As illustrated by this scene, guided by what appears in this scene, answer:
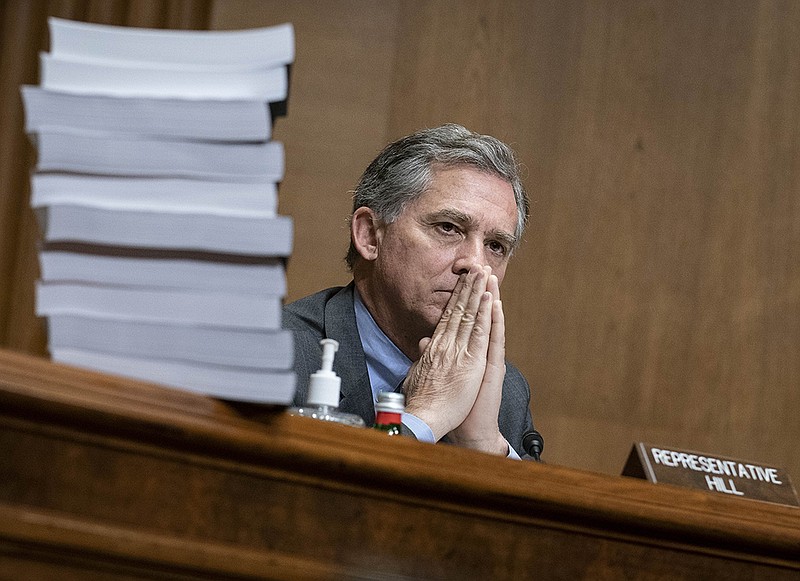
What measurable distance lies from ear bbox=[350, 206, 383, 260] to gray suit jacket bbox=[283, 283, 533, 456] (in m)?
0.08

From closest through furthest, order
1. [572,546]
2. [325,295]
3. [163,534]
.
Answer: [163,534], [572,546], [325,295]

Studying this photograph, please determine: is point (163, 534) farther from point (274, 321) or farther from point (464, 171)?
point (464, 171)

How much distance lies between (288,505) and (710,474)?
25.9 inches

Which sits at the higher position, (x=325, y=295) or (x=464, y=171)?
(x=464, y=171)

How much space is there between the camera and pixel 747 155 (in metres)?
2.92

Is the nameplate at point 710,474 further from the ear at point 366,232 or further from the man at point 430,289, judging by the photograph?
the ear at point 366,232

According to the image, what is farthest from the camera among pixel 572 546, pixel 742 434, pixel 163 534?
pixel 742 434

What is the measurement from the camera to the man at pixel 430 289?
166 centimetres

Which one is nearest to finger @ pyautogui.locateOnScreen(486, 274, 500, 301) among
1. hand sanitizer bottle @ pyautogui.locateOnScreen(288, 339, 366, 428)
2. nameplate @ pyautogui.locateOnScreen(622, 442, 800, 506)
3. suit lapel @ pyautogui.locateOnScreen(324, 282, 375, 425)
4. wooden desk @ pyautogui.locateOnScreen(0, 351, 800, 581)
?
suit lapel @ pyautogui.locateOnScreen(324, 282, 375, 425)

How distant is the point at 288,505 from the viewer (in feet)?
2.36

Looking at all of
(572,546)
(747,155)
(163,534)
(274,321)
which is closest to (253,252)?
(274,321)

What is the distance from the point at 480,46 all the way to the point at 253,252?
2253mm

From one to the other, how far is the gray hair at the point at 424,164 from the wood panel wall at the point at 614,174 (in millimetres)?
673

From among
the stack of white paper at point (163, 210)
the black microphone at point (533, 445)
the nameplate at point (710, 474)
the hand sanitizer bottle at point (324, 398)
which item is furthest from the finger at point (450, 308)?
the stack of white paper at point (163, 210)
